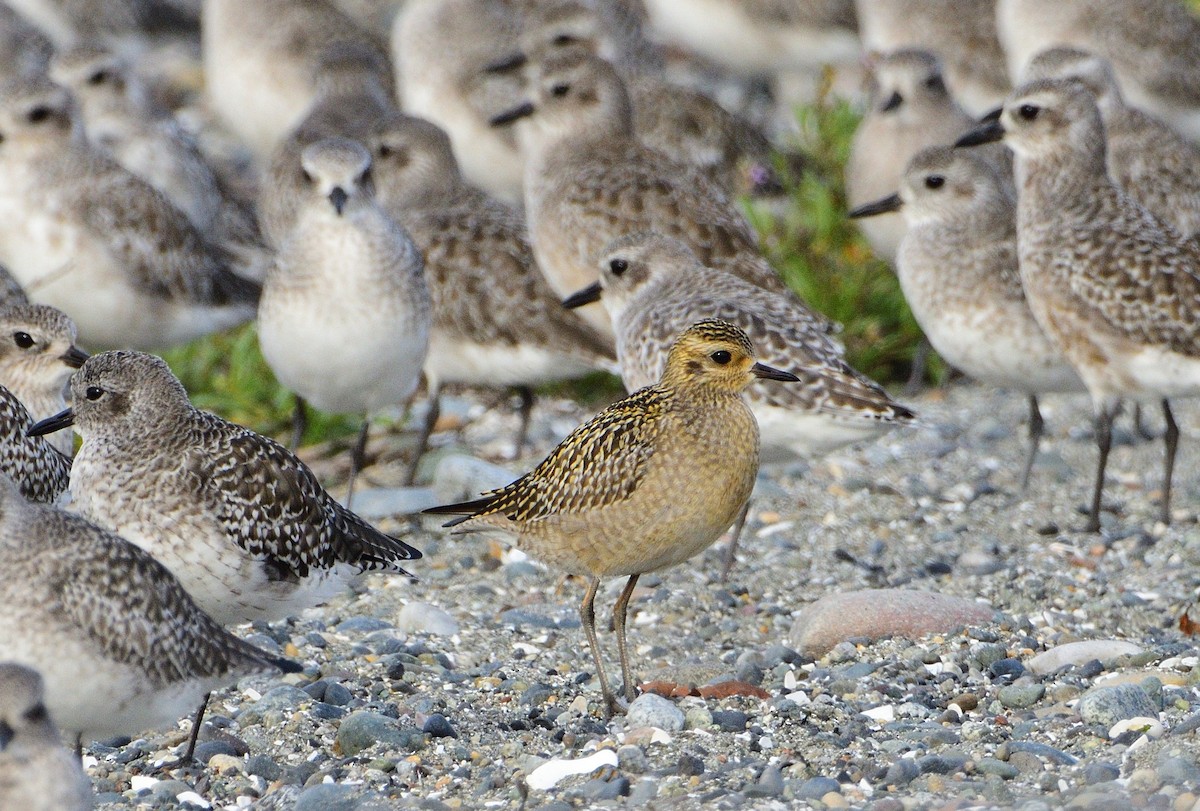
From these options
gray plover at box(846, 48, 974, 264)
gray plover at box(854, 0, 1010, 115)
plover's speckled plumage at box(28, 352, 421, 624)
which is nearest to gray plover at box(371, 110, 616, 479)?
gray plover at box(846, 48, 974, 264)

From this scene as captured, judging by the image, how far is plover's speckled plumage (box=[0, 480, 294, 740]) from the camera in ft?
16.1


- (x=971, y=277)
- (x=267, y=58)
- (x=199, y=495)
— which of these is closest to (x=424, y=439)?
(x=971, y=277)

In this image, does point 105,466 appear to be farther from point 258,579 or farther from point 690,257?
point 690,257

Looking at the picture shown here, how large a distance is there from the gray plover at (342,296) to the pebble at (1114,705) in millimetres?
3932

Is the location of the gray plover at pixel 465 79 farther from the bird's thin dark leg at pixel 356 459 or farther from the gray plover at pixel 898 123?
the bird's thin dark leg at pixel 356 459

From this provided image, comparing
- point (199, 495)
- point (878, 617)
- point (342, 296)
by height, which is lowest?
point (878, 617)

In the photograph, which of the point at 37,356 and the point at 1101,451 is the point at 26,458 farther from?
the point at 1101,451

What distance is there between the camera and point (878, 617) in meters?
6.76

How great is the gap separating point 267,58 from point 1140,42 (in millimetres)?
7041

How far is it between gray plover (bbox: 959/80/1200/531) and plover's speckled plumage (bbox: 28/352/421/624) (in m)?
3.86

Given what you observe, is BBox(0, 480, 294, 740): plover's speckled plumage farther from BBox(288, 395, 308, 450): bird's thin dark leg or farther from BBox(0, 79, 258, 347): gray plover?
BBox(0, 79, 258, 347): gray plover

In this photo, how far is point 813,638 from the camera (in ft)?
22.0

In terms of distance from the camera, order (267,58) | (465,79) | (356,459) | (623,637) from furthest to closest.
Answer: (267,58), (465,79), (356,459), (623,637)

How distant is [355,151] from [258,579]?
310 centimetres
